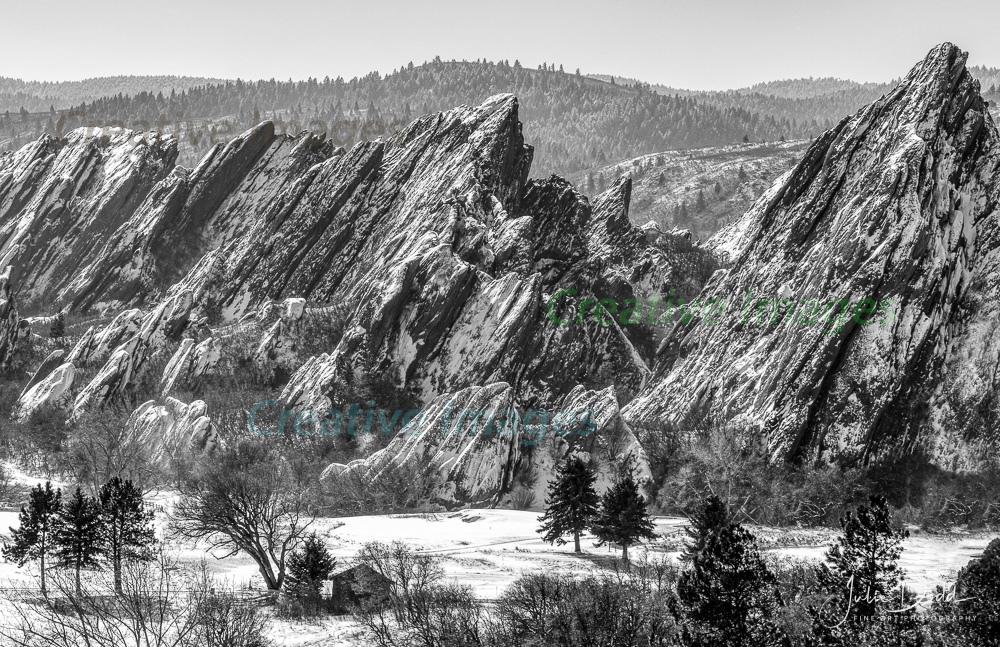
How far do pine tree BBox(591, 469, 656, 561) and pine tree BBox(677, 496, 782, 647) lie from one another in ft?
77.5

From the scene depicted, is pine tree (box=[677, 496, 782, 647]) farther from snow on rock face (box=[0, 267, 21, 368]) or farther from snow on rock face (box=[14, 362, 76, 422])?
snow on rock face (box=[0, 267, 21, 368])

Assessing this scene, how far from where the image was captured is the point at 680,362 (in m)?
102

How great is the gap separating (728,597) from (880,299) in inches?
2374

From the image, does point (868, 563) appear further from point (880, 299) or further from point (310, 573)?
point (880, 299)

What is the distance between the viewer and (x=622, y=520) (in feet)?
185

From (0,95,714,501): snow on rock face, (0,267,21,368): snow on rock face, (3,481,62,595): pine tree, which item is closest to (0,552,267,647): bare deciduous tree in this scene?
(3,481,62,595): pine tree

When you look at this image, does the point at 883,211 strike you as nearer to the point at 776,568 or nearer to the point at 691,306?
the point at 691,306

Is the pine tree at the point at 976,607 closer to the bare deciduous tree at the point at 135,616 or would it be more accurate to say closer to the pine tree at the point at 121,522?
the bare deciduous tree at the point at 135,616

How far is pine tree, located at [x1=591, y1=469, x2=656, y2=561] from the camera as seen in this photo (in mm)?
56375

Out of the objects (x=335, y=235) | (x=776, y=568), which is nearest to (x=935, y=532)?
(x=776, y=568)

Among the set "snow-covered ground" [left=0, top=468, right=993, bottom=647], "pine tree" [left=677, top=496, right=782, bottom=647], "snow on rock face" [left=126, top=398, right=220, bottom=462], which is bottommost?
"snow-covered ground" [left=0, top=468, right=993, bottom=647]

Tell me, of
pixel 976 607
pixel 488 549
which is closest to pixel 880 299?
pixel 488 549

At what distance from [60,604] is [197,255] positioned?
111m

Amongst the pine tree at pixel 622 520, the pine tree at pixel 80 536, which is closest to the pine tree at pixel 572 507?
the pine tree at pixel 622 520
